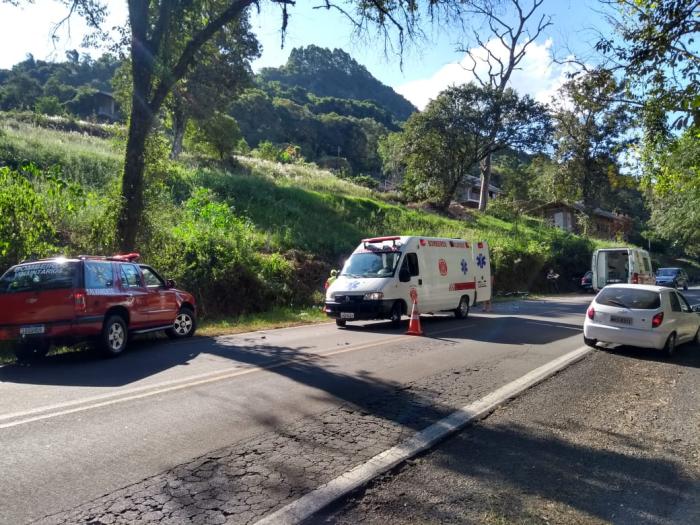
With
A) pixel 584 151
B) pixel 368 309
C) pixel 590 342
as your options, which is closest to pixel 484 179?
pixel 584 151

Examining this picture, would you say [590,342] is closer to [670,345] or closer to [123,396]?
[670,345]

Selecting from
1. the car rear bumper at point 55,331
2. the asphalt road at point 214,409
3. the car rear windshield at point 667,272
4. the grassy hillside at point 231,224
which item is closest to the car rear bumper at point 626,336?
the asphalt road at point 214,409

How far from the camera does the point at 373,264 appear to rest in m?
15.2

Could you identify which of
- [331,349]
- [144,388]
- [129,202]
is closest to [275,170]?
[129,202]

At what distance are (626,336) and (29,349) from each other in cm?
1084

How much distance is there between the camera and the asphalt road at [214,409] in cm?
424

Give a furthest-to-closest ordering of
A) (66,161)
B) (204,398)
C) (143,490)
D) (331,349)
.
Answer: (66,161), (331,349), (204,398), (143,490)

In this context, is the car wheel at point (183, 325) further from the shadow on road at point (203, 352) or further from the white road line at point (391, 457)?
the white road line at point (391, 457)

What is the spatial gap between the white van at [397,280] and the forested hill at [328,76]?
339 ft

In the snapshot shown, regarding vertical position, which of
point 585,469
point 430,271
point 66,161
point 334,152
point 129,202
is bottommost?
point 585,469

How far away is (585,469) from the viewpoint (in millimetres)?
4961

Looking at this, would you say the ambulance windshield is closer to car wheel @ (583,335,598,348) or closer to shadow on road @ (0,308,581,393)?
shadow on road @ (0,308,581,393)

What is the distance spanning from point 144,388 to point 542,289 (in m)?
33.9

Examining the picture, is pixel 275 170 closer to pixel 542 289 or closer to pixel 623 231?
pixel 542 289
